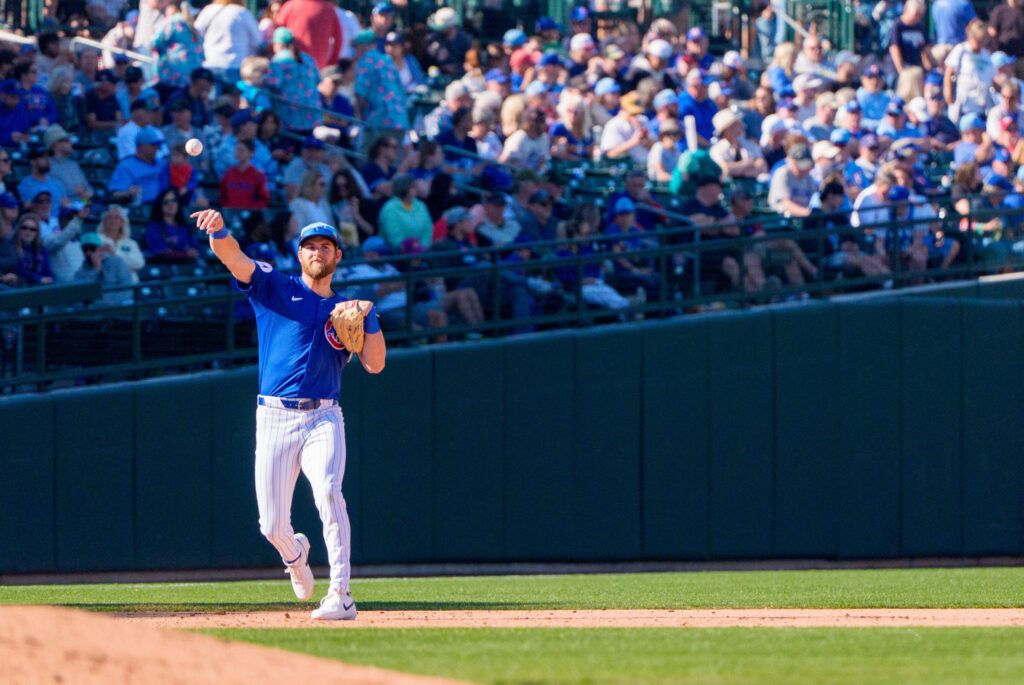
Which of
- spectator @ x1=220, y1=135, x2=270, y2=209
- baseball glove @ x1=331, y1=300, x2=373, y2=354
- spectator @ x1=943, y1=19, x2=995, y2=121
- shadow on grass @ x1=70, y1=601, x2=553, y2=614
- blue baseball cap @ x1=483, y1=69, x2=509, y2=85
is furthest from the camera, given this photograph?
spectator @ x1=943, y1=19, x2=995, y2=121

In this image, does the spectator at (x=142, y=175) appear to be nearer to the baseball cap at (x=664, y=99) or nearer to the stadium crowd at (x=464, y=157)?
the stadium crowd at (x=464, y=157)

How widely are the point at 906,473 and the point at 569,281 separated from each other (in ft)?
10.6

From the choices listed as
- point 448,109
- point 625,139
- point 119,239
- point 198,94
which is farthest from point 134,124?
point 625,139

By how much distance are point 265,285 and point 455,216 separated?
6.23 m

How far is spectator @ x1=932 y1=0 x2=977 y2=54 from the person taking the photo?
832 inches

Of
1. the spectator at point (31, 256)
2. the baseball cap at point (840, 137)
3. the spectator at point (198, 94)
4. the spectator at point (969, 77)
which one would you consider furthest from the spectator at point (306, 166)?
the spectator at point (969, 77)

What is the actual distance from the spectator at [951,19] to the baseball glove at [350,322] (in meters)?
14.9

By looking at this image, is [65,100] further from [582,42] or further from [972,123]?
[972,123]

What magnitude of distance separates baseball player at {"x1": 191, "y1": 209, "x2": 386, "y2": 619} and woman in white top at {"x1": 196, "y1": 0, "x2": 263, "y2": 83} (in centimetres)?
761

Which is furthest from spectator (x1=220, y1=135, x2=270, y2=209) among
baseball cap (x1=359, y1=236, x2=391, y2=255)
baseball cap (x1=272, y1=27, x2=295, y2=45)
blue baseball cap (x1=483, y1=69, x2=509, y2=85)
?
blue baseball cap (x1=483, y1=69, x2=509, y2=85)

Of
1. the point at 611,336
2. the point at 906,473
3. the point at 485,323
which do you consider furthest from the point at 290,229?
the point at 906,473

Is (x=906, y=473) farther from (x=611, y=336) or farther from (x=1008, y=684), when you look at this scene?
(x=1008, y=684)

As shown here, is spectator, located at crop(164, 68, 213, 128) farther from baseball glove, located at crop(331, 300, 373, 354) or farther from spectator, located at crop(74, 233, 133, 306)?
baseball glove, located at crop(331, 300, 373, 354)

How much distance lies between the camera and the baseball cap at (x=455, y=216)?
1400cm
